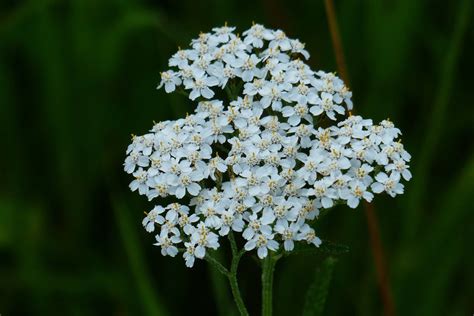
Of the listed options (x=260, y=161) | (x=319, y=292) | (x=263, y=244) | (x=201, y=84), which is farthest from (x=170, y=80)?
(x=319, y=292)

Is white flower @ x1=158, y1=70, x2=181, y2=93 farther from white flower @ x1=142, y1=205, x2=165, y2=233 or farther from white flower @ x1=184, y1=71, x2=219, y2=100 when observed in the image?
white flower @ x1=142, y1=205, x2=165, y2=233

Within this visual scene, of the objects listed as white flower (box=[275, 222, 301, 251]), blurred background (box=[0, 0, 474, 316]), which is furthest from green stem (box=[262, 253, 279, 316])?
blurred background (box=[0, 0, 474, 316])

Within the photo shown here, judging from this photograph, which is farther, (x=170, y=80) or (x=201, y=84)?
(x=170, y=80)

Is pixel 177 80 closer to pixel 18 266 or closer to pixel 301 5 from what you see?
pixel 18 266

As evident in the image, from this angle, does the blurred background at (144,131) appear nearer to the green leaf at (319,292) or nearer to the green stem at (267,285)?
the green leaf at (319,292)

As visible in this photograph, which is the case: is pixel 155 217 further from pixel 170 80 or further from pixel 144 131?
pixel 144 131
